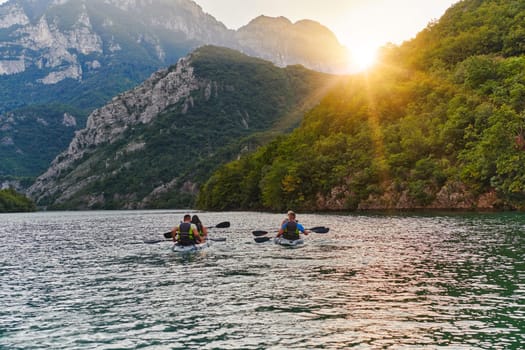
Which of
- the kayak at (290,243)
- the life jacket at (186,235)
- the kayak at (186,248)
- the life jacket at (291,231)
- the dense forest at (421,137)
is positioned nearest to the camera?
the kayak at (186,248)

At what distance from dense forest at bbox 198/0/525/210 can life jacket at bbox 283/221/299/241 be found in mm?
54878

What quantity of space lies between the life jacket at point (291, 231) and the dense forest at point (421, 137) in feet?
180

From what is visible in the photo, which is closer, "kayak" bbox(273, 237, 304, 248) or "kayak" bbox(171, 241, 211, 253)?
"kayak" bbox(171, 241, 211, 253)

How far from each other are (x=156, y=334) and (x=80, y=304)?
282 inches

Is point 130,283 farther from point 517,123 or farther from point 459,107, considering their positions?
point 459,107

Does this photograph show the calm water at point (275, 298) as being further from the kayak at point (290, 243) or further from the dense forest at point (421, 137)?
the dense forest at point (421, 137)

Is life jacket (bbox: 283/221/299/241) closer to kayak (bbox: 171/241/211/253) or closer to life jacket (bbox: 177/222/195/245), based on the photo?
kayak (bbox: 171/241/211/253)

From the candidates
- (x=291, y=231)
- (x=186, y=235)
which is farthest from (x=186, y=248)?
(x=291, y=231)

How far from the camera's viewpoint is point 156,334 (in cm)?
1856

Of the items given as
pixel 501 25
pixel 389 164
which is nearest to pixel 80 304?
pixel 389 164

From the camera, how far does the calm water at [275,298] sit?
1770 cm

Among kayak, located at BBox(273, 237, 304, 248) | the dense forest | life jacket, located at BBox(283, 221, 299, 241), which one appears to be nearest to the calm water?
kayak, located at BBox(273, 237, 304, 248)

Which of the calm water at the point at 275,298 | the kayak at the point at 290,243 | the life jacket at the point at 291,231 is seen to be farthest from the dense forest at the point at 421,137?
the calm water at the point at 275,298

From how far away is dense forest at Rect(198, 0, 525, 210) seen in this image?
9712cm
